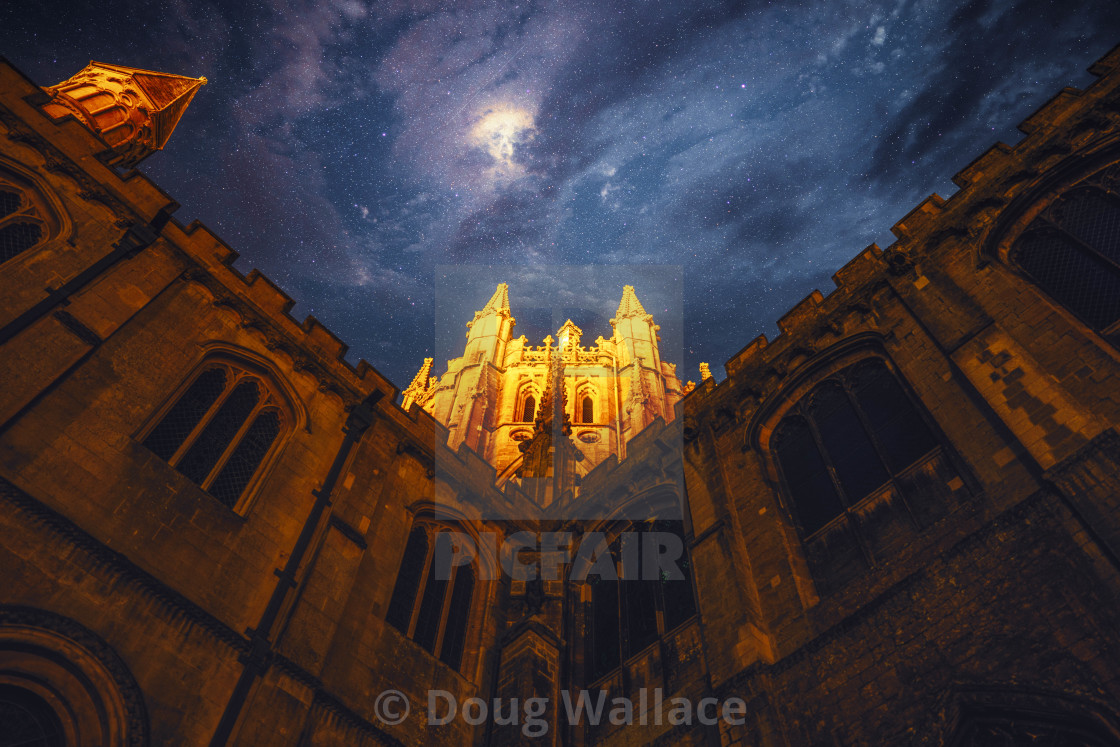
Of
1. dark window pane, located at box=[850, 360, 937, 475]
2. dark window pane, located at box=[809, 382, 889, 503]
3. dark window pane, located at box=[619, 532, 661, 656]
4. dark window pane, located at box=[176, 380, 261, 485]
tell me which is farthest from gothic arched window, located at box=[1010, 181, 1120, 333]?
dark window pane, located at box=[176, 380, 261, 485]

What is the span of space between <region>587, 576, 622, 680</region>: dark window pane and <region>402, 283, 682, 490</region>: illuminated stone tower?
2401cm

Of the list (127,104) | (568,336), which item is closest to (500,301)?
(568,336)

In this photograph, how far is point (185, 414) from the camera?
36.4 feet

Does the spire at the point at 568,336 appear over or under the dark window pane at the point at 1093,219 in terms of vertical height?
over

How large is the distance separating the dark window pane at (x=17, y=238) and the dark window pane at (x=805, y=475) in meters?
12.3

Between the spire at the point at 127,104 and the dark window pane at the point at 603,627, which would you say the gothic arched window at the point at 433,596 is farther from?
the spire at the point at 127,104

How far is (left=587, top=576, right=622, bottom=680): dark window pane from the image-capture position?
12.4 meters

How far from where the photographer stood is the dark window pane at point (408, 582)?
12156mm

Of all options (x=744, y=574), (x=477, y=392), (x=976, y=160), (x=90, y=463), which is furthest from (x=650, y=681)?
(x=477, y=392)

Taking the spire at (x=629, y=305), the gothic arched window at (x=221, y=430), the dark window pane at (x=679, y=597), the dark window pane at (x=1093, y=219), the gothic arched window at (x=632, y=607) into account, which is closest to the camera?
the dark window pane at (x=1093, y=219)

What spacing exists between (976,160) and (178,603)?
13.8 metres

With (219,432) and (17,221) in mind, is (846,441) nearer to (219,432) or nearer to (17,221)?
(219,432)

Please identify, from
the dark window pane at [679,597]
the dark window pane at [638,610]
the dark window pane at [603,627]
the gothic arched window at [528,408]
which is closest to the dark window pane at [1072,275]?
the dark window pane at [679,597]

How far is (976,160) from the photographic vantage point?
38.9 feet
